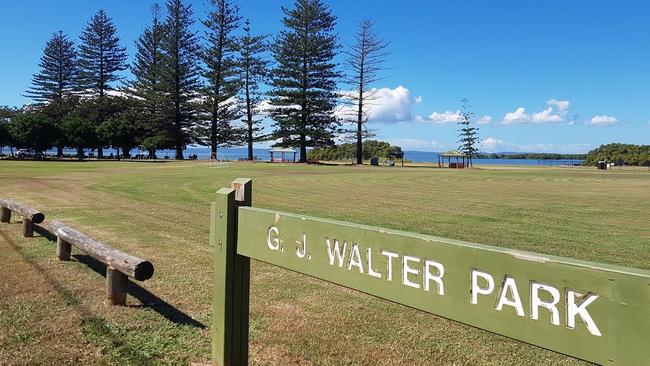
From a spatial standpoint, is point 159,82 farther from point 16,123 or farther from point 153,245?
point 153,245

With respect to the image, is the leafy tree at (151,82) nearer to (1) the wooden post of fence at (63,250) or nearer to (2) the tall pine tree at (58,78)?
(2) the tall pine tree at (58,78)

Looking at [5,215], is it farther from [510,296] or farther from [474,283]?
[510,296]

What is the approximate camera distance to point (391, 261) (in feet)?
7.72

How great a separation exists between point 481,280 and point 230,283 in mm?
1719

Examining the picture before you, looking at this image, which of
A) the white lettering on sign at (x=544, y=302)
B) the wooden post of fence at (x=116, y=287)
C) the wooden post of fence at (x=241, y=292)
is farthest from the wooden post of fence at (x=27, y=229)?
the white lettering on sign at (x=544, y=302)

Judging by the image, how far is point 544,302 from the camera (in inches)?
73.1

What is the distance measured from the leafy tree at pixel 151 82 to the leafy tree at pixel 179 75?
0.86 meters

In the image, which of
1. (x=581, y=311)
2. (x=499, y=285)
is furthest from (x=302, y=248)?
(x=581, y=311)

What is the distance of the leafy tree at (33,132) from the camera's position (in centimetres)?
5666

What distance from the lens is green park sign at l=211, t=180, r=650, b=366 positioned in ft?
5.54

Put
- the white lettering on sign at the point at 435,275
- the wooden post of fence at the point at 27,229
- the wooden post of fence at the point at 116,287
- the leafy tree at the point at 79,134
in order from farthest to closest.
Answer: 1. the leafy tree at the point at 79,134
2. the wooden post of fence at the point at 27,229
3. the wooden post of fence at the point at 116,287
4. the white lettering on sign at the point at 435,275

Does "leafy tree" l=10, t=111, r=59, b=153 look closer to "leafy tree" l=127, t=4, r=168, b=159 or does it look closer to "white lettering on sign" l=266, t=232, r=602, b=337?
"leafy tree" l=127, t=4, r=168, b=159

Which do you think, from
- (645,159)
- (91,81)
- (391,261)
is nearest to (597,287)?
(391,261)

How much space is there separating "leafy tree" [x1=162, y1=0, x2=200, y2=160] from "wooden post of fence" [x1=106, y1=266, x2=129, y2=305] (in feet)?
202
